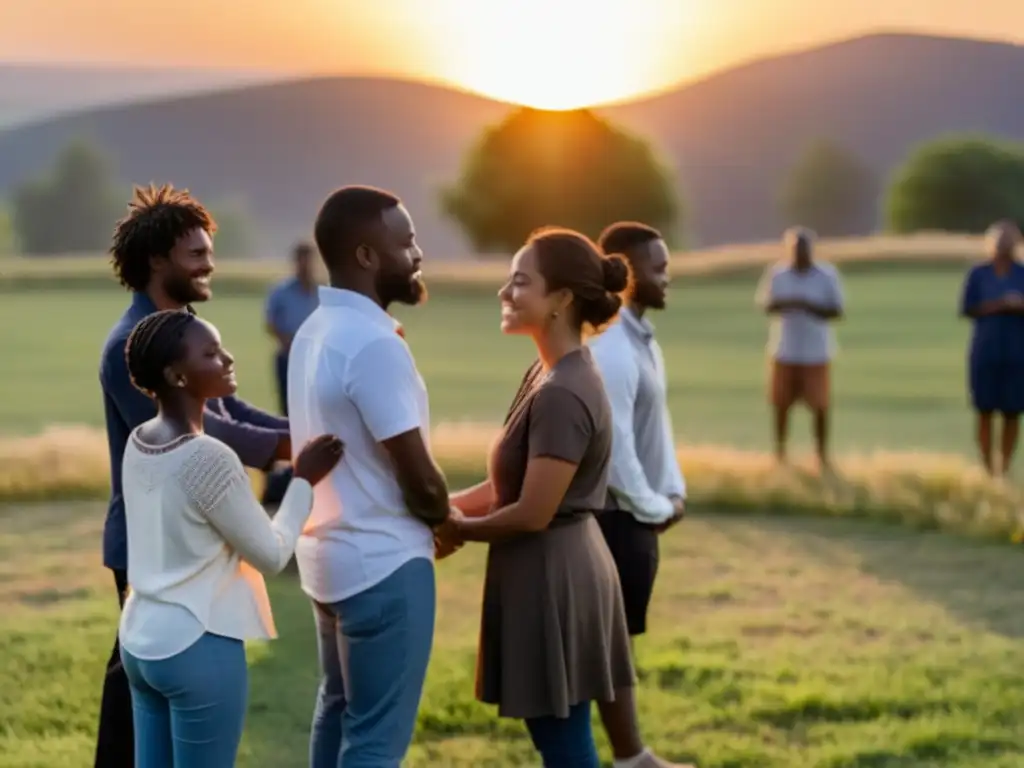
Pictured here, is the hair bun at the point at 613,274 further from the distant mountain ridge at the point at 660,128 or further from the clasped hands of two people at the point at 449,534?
the distant mountain ridge at the point at 660,128

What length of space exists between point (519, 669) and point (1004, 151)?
225ft

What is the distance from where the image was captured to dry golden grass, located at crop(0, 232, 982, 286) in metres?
24.0

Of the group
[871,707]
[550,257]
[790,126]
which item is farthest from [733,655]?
[790,126]

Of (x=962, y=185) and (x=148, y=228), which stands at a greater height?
(x=148, y=228)

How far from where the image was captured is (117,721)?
11.7 ft

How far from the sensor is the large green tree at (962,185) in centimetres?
6594

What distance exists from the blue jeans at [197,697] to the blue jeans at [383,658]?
0.77 ft

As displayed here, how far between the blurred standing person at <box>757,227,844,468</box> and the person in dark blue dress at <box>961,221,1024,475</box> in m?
1.00

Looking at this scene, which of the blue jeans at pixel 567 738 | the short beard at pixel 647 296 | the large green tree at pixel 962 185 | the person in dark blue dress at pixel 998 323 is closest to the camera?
the blue jeans at pixel 567 738

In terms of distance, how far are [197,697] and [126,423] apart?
72cm

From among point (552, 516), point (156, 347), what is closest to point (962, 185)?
point (552, 516)

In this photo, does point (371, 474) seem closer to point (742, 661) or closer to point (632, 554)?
point (632, 554)

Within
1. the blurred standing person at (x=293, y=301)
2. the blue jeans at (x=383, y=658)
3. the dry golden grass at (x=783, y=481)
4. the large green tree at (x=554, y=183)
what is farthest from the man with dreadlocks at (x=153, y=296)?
the large green tree at (x=554, y=183)

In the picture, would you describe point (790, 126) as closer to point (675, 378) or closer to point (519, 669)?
point (675, 378)
